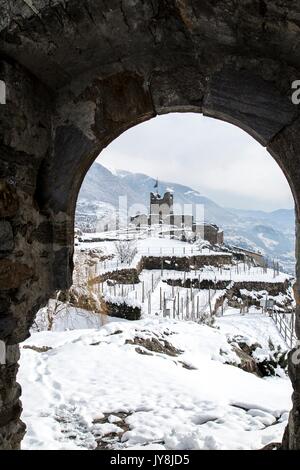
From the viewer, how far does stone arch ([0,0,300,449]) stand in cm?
158

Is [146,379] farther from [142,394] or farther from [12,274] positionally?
[12,274]

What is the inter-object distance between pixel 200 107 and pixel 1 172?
3.36 ft

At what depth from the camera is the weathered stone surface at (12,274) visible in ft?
5.80

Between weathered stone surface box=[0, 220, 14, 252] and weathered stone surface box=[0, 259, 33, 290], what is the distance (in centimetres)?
6

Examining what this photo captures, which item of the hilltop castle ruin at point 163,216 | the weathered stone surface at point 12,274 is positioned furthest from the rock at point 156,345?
the hilltop castle ruin at point 163,216

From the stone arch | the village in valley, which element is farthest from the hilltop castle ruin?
the stone arch

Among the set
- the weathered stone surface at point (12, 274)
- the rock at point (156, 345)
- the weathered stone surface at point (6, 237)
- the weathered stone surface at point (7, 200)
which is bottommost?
the rock at point (156, 345)

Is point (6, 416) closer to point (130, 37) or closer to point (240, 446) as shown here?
point (130, 37)

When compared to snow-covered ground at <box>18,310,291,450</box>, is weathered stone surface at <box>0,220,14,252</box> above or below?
above

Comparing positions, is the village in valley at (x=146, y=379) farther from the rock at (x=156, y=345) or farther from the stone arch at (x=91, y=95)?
the stone arch at (x=91, y=95)

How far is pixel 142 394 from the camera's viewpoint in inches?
184

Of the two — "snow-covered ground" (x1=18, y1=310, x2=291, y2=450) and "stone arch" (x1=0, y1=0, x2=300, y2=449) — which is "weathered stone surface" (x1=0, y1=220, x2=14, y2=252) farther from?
"snow-covered ground" (x1=18, y1=310, x2=291, y2=450)

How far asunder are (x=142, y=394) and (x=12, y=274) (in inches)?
134

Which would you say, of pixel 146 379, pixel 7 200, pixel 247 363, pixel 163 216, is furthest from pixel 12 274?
pixel 163 216
